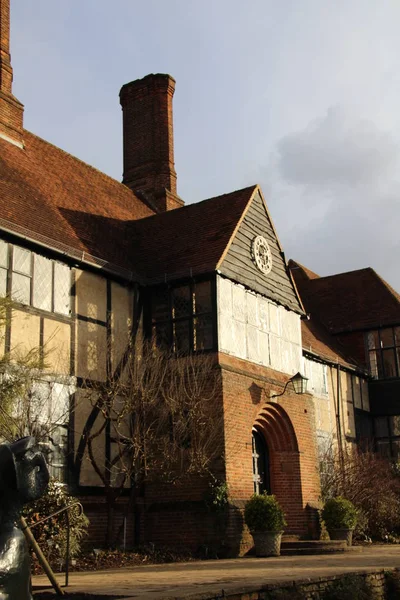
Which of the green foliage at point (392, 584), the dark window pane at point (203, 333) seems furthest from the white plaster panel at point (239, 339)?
the green foliage at point (392, 584)

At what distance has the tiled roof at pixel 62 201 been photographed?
1634cm

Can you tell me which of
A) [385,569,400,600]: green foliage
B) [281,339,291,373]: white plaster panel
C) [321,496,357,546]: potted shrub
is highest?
[281,339,291,373]: white plaster panel

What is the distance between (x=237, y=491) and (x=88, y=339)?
4.51m

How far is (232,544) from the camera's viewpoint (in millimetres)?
15797

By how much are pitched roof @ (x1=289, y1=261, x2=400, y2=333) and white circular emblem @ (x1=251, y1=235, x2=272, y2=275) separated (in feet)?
35.3

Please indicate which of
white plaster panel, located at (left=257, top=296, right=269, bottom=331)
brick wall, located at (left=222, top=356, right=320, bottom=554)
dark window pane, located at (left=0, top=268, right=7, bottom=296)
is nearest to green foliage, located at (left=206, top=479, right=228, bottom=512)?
brick wall, located at (left=222, top=356, right=320, bottom=554)

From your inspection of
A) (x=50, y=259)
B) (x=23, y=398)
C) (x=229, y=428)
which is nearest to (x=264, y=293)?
(x=229, y=428)

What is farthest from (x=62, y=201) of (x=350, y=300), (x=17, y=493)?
(x=350, y=300)

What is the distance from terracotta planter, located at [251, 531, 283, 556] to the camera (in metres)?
15.9

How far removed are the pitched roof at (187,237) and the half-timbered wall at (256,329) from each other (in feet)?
3.22

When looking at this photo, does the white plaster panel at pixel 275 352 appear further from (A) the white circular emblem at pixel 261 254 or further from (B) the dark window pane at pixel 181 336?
(B) the dark window pane at pixel 181 336

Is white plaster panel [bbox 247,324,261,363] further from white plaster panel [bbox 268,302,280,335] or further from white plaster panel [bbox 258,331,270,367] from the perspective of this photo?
white plaster panel [bbox 268,302,280,335]

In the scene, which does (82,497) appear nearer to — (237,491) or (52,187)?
(237,491)

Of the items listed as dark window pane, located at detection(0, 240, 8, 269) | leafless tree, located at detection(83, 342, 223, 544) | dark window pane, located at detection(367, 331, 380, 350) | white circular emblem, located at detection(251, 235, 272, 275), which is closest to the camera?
dark window pane, located at detection(0, 240, 8, 269)
